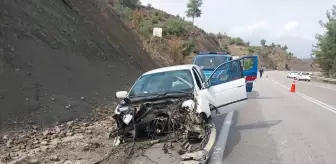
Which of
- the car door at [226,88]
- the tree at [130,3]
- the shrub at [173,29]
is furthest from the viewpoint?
the tree at [130,3]

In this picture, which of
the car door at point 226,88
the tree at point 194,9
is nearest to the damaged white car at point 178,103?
the car door at point 226,88

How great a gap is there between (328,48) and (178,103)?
4532cm

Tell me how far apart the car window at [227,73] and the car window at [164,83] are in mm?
536

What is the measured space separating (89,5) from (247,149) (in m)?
18.7

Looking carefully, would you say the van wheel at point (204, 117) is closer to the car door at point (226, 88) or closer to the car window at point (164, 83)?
the car door at point (226, 88)

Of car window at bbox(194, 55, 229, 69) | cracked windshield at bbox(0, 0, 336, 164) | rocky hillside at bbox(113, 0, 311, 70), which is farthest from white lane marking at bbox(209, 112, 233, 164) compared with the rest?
rocky hillside at bbox(113, 0, 311, 70)

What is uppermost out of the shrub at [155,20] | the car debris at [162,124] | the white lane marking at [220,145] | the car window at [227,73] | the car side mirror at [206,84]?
the shrub at [155,20]

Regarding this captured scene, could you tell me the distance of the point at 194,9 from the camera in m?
83.6

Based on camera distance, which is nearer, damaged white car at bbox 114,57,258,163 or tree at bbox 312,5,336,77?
damaged white car at bbox 114,57,258,163

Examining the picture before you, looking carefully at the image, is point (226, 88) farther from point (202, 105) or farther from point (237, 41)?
point (237, 41)

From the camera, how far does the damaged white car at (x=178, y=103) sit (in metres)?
6.90

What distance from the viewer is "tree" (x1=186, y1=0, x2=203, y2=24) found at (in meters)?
83.6

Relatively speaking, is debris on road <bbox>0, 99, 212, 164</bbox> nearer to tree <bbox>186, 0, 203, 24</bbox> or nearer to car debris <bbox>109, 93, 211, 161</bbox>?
car debris <bbox>109, 93, 211, 161</bbox>

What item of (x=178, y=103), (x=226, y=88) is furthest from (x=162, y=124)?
(x=226, y=88)
